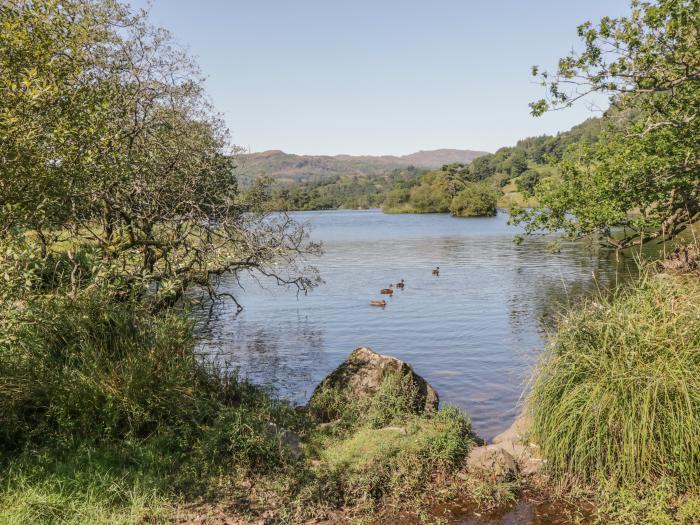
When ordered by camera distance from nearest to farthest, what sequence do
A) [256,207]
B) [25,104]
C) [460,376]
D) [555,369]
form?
1. [25,104]
2. [555,369]
3. [460,376]
4. [256,207]

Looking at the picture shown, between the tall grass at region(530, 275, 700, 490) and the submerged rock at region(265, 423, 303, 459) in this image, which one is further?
the submerged rock at region(265, 423, 303, 459)

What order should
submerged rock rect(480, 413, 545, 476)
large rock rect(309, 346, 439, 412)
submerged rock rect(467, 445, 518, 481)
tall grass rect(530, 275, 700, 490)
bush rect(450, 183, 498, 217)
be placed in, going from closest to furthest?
tall grass rect(530, 275, 700, 490), submerged rock rect(467, 445, 518, 481), submerged rock rect(480, 413, 545, 476), large rock rect(309, 346, 439, 412), bush rect(450, 183, 498, 217)

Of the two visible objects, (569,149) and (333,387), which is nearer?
(333,387)

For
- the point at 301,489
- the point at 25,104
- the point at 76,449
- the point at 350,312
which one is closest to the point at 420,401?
the point at 301,489

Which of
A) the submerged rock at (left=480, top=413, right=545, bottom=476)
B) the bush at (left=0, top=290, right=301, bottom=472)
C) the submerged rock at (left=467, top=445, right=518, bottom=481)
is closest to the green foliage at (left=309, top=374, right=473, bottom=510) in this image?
the submerged rock at (left=467, top=445, right=518, bottom=481)

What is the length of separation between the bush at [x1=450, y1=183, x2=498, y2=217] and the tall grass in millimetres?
131532

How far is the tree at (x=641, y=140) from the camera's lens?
13164 millimetres

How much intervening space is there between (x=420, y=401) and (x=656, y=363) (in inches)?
Result: 207

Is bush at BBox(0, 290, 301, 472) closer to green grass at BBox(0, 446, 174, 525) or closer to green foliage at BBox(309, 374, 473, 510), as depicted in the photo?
green grass at BBox(0, 446, 174, 525)

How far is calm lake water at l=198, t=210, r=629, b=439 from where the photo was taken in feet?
52.9

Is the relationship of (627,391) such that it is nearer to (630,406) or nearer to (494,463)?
(630,406)

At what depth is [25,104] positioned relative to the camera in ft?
24.4

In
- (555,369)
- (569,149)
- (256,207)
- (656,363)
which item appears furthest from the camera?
(569,149)

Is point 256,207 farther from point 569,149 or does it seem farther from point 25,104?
point 569,149
